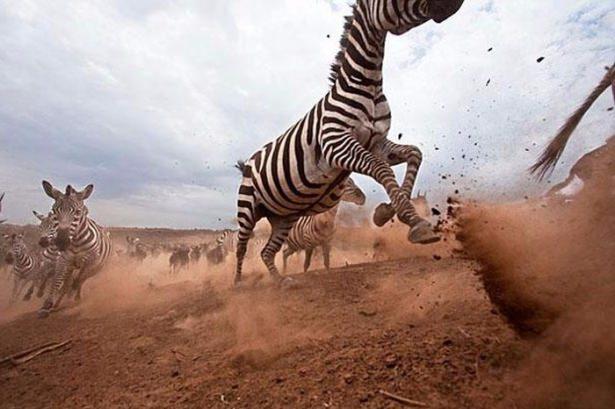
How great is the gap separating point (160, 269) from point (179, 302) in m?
20.1

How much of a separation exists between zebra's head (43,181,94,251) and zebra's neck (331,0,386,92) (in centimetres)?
808

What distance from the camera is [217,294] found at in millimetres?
7227

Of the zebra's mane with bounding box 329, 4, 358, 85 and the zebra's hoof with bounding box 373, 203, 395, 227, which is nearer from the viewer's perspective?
the zebra's hoof with bounding box 373, 203, 395, 227

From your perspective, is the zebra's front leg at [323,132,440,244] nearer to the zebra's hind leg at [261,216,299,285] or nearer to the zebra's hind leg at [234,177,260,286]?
the zebra's hind leg at [234,177,260,286]

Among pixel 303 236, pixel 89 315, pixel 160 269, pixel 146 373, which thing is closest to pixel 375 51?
pixel 146 373

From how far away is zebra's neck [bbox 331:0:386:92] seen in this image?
4.89 meters

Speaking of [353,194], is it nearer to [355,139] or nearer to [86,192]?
[355,139]

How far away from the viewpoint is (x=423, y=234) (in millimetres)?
3221

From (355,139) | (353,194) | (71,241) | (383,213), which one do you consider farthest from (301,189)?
(71,241)

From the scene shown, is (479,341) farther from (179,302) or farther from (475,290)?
(179,302)

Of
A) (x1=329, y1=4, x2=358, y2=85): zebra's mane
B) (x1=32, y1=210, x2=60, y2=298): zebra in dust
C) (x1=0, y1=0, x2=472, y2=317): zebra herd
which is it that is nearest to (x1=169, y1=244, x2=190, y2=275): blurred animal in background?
(x1=32, y1=210, x2=60, y2=298): zebra in dust

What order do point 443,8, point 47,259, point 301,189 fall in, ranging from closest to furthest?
point 443,8, point 301,189, point 47,259

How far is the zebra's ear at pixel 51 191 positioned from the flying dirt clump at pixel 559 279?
Result: 398 inches

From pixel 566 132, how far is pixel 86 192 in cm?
1107
